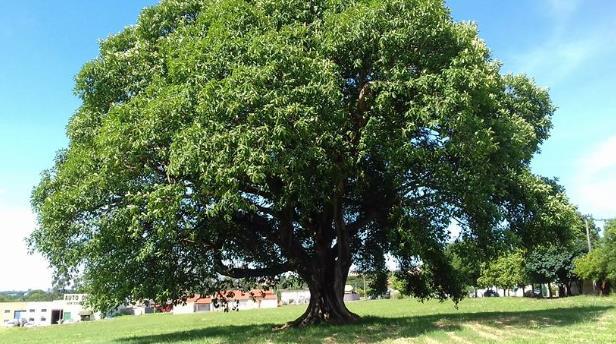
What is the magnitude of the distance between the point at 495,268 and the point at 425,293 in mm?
60294

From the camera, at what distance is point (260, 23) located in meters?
17.4

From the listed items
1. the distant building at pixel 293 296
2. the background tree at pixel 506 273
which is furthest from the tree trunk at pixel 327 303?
the distant building at pixel 293 296

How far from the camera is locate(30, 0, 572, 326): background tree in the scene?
1498 centimetres

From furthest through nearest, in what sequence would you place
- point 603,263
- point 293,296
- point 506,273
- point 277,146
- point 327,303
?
point 293,296, point 506,273, point 603,263, point 327,303, point 277,146

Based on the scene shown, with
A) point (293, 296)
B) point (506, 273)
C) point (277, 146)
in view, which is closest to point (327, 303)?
point (277, 146)

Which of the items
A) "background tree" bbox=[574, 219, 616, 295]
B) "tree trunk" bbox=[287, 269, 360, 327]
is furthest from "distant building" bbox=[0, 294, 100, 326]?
"tree trunk" bbox=[287, 269, 360, 327]

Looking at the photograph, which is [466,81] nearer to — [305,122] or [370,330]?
[305,122]

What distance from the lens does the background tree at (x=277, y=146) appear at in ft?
49.1

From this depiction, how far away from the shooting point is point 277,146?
14.3 m

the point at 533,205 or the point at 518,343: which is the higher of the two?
the point at 533,205

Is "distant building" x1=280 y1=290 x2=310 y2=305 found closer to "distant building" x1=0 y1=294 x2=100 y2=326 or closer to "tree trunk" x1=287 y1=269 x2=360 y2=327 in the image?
"distant building" x1=0 y1=294 x2=100 y2=326

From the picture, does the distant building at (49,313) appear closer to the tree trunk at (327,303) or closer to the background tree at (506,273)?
the background tree at (506,273)

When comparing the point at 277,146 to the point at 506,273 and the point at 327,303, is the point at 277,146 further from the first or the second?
the point at 506,273

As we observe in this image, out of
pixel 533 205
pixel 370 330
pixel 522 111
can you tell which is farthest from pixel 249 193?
→ pixel 522 111
